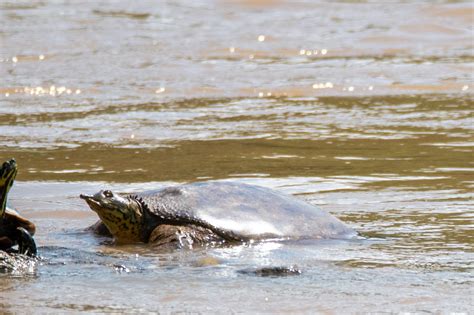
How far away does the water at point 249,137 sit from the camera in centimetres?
426

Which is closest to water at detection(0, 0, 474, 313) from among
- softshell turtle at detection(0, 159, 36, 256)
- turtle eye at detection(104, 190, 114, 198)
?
softshell turtle at detection(0, 159, 36, 256)

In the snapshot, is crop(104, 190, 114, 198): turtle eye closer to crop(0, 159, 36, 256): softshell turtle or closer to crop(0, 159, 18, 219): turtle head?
crop(0, 159, 36, 256): softshell turtle

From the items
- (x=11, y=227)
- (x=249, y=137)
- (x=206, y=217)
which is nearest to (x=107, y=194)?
(x=206, y=217)

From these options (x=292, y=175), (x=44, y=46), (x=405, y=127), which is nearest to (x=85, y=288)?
(x=292, y=175)

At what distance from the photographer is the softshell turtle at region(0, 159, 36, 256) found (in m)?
4.39

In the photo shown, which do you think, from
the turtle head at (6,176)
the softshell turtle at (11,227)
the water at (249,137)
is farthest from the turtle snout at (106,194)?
the turtle head at (6,176)

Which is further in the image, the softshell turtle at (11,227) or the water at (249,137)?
the softshell turtle at (11,227)

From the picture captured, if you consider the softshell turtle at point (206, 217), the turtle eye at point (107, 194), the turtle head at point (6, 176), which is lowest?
the softshell turtle at point (206, 217)

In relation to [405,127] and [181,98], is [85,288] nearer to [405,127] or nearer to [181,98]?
[405,127]

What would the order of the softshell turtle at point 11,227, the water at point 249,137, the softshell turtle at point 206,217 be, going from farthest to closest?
the softshell turtle at point 206,217 < the softshell turtle at point 11,227 < the water at point 249,137

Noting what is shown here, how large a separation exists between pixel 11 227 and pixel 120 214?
2.47ft

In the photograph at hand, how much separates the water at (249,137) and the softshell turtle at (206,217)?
12 centimetres

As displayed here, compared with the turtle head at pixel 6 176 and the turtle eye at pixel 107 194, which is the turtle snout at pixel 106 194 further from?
the turtle head at pixel 6 176

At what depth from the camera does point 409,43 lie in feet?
44.6
